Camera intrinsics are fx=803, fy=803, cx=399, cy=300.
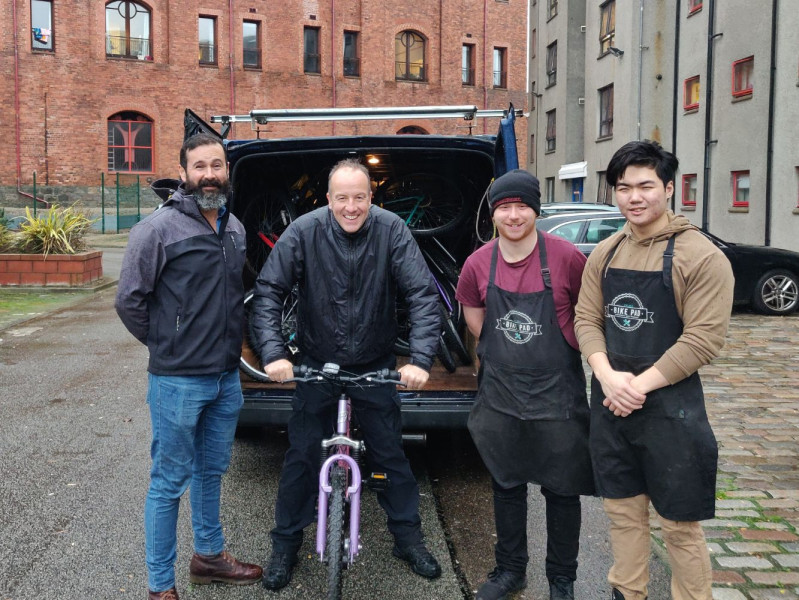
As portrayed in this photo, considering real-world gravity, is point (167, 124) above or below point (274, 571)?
above

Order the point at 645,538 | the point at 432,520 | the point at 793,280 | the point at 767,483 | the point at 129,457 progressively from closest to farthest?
the point at 645,538 → the point at 432,520 → the point at 767,483 → the point at 129,457 → the point at 793,280

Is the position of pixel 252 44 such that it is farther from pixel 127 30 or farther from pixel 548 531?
pixel 548 531

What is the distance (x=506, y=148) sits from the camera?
4.70 metres

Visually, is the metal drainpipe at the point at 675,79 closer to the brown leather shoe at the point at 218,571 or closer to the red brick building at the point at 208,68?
the red brick building at the point at 208,68

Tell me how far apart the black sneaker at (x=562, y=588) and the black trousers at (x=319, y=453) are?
28.4 inches

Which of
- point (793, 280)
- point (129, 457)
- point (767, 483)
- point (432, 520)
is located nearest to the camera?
point (432, 520)

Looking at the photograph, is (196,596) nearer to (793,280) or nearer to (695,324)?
(695,324)

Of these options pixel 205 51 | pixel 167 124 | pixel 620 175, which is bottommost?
pixel 620 175

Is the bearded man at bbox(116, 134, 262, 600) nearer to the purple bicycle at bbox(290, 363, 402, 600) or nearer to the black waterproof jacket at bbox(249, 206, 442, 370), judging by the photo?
the black waterproof jacket at bbox(249, 206, 442, 370)

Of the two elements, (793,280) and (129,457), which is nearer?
(129,457)

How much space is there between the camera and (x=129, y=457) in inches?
Result: 218

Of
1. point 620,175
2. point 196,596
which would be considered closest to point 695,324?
point 620,175

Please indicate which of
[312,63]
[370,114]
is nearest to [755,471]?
[370,114]

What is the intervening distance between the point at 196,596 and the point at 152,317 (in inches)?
50.2
